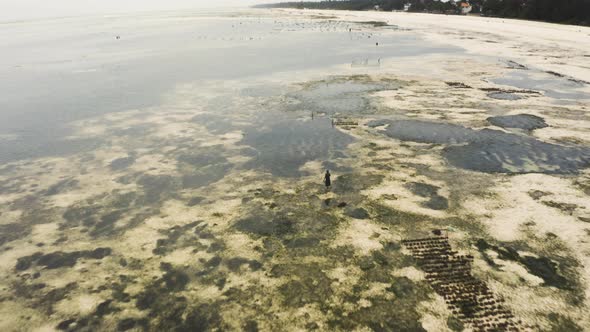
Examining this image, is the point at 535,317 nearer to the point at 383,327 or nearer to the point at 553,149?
the point at 383,327

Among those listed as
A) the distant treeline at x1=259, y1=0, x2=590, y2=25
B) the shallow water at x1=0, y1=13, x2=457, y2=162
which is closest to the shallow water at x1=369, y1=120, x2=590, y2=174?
the shallow water at x1=0, y1=13, x2=457, y2=162

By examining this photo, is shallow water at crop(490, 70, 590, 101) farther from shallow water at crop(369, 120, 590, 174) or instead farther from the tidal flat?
shallow water at crop(369, 120, 590, 174)

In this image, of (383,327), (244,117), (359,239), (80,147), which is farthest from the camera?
(244,117)

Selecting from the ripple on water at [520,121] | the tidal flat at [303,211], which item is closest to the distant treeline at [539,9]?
the tidal flat at [303,211]

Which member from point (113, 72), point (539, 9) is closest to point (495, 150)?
point (113, 72)

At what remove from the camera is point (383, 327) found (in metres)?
4.40

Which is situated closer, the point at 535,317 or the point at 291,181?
the point at 535,317

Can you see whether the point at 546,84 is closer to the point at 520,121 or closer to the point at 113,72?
the point at 520,121

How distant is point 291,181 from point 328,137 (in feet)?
9.68

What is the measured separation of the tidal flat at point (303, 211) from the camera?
15.7 feet

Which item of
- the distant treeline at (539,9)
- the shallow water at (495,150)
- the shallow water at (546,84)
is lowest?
the shallow water at (495,150)

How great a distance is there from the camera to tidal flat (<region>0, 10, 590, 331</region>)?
189 inches

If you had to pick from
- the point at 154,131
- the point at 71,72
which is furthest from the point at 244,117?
the point at 71,72

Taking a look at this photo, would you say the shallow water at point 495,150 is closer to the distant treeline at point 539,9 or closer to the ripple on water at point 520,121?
the ripple on water at point 520,121
